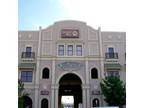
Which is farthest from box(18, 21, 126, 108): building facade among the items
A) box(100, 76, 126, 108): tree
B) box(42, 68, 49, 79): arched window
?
box(100, 76, 126, 108): tree

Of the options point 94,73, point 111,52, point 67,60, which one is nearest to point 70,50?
point 67,60

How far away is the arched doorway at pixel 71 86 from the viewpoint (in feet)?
75.9

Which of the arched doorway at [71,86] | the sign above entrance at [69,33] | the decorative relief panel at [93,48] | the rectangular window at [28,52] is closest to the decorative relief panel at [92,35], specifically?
the decorative relief panel at [93,48]

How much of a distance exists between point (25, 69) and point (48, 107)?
3776 millimetres

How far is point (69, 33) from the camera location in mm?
22438

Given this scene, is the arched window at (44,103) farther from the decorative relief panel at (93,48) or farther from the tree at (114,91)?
the decorative relief panel at (93,48)

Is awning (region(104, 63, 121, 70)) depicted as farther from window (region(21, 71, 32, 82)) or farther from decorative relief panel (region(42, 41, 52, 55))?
window (region(21, 71, 32, 82))

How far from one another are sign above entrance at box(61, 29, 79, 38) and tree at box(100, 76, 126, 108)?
5111 mm

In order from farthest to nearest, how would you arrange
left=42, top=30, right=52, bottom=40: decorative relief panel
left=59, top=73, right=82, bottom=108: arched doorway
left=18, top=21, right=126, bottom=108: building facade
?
left=59, top=73, right=82, bottom=108: arched doorway → left=42, top=30, right=52, bottom=40: decorative relief panel → left=18, top=21, right=126, bottom=108: building facade

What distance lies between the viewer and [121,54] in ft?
A: 73.8

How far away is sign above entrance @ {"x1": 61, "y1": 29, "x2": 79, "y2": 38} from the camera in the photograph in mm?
22359
